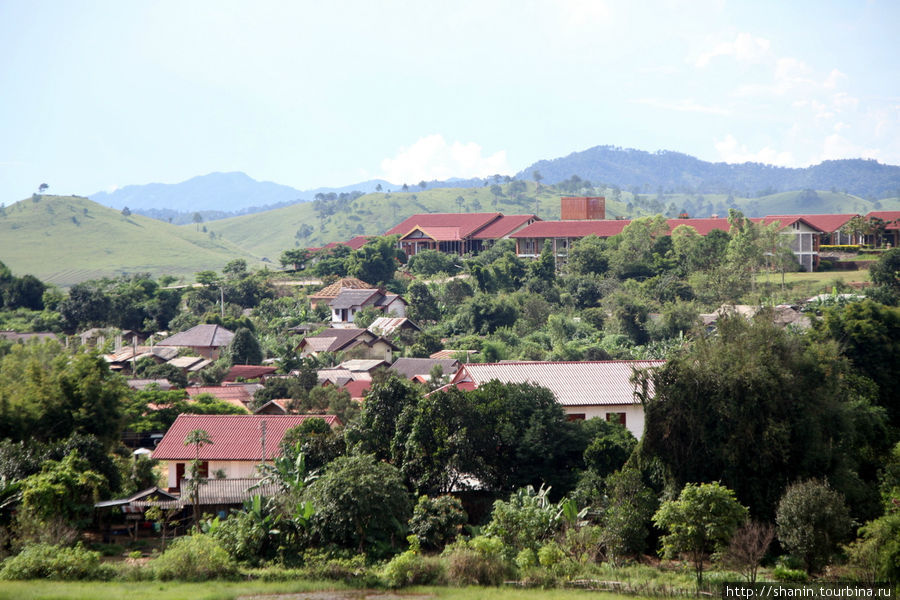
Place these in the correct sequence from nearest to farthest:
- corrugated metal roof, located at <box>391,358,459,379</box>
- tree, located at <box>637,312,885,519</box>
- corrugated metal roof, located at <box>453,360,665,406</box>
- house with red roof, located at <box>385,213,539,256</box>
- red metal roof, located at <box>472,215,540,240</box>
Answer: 1. tree, located at <box>637,312,885,519</box>
2. corrugated metal roof, located at <box>453,360,665,406</box>
3. corrugated metal roof, located at <box>391,358,459,379</box>
4. red metal roof, located at <box>472,215,540,240</box>
5. house with red roof, located at <box>385,213,539,256</box>

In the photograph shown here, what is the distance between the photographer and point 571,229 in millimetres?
60062

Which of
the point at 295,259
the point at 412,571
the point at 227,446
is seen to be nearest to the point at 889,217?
the point at 295,259

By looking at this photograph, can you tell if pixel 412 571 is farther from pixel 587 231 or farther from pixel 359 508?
pixel 587 231

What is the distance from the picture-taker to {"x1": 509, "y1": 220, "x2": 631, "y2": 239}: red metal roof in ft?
192

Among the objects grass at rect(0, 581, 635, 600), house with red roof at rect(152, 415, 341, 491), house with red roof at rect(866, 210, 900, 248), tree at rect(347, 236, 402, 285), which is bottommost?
grass at rect(0, 581, 635, 600)

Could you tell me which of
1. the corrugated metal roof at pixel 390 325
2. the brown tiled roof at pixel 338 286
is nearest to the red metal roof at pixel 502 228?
the brown tiled roof at pixel 338 286

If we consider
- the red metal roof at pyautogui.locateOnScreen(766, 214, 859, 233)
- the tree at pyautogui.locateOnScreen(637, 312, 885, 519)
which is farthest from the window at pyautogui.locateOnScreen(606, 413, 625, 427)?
the red metal roof at pyautogui.locateOnScreen(766, 214, 859, 233)

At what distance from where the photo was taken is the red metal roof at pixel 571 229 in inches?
2309

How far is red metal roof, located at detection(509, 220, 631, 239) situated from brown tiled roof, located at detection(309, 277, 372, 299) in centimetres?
1208

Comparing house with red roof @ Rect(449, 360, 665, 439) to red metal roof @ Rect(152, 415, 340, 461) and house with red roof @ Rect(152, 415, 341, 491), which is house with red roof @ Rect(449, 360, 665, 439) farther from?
house with red roof @ Rect(152, 415, 341, 491)

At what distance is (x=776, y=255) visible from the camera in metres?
49.1

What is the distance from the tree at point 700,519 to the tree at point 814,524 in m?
0.87

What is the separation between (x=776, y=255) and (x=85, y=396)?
37.5m

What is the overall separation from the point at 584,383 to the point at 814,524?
9.77m
